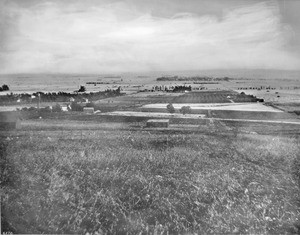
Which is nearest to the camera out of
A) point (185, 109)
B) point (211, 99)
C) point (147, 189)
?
point (147, 189)

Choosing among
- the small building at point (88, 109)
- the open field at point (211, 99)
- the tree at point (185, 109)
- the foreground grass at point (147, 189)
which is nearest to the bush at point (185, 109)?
the tree at point (185, 109)

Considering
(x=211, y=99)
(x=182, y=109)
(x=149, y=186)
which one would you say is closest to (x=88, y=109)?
(x=182, y=109)

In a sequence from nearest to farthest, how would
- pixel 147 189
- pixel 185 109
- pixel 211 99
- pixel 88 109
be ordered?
pixel 147 189 → pixel 185 109 → pixel 88 109 → pixel 211 99

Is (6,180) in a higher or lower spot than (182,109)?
lower

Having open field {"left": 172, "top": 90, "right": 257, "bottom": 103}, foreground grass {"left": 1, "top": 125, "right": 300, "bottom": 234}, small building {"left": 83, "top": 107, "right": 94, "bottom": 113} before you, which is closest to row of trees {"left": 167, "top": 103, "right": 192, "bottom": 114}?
open field {"left": 172, "top": 90, "right": 257, "bottom": 103}

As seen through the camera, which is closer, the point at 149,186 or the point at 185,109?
the point at 149,186

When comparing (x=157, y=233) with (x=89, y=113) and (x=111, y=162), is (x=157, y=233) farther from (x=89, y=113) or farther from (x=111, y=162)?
(x=89, y=113)

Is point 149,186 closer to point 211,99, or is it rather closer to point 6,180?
point 6,180

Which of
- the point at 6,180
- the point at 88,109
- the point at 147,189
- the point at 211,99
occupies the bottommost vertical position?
the point at 147,189
